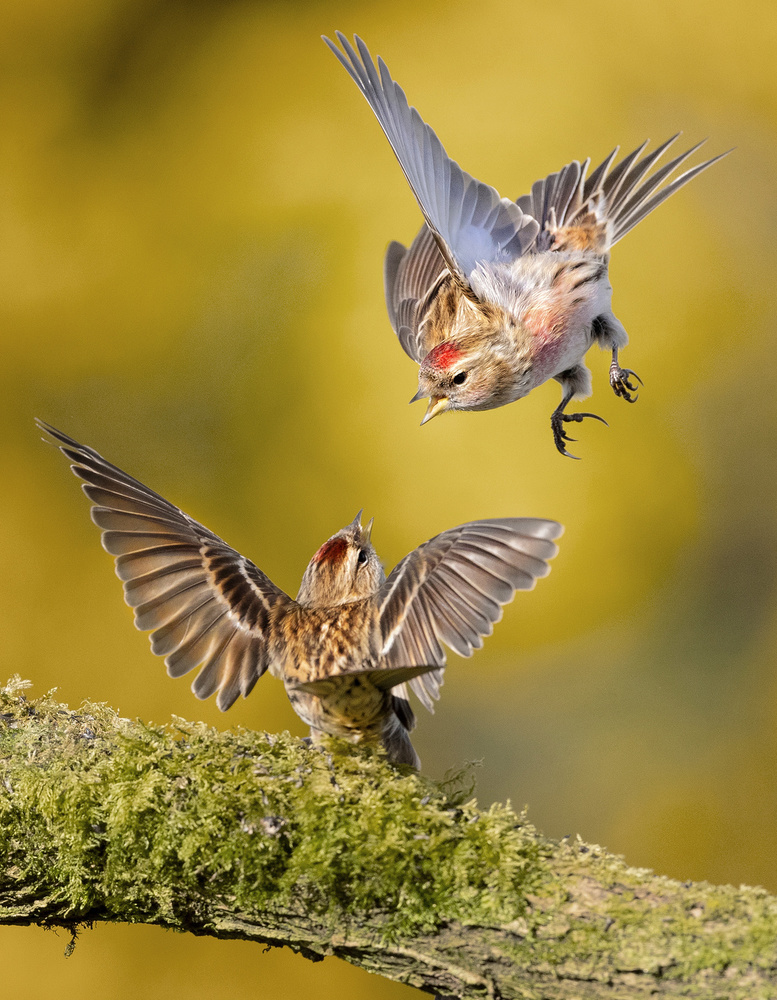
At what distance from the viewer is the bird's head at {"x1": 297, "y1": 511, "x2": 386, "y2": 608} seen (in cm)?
249

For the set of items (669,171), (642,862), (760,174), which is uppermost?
(760,174)

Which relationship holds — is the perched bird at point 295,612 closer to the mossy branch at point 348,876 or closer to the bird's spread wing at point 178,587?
the bird's spread wing at point 178,587

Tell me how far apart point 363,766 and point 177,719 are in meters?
0.40

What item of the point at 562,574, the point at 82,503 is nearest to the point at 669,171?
the point at 562,574

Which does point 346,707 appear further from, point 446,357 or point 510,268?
point 510,268

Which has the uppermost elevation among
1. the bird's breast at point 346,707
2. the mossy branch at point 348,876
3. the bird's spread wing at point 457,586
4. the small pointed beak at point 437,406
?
the small pointed beak at point 437,406

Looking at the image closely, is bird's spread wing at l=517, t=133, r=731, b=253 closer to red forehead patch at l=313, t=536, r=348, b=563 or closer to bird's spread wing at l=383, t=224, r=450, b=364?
bird's spread wing at l=383, t=224, r=450, b=364

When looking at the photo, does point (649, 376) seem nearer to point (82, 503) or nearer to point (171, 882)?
point (82, 503)

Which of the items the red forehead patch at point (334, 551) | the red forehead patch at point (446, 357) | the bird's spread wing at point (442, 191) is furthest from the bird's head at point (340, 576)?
the bird's spread wing at point (442, 191)

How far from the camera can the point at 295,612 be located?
2.44 metres

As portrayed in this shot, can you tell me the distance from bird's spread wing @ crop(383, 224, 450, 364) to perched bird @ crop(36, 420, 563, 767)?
1063 mm

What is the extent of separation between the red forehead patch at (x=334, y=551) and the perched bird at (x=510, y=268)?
372mm

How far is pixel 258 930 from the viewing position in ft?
6.49

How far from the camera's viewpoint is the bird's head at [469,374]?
2.62 metres
